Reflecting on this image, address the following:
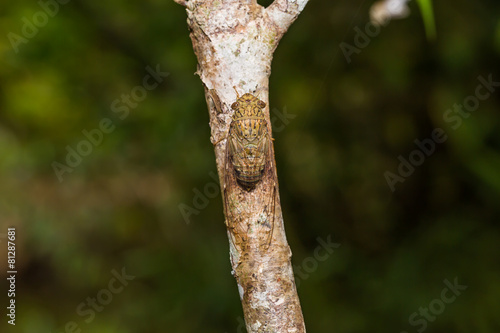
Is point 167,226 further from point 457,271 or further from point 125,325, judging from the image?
point 457,271

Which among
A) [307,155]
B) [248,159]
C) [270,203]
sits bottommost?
[270,203]

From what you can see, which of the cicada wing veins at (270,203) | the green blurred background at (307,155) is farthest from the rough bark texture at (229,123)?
the green blurred background at (307,155)

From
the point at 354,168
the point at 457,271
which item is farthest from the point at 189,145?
the point at 457,271

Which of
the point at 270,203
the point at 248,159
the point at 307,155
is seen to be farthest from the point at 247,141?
the point at 307,155

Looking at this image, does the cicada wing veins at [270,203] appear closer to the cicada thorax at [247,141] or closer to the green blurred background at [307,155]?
the cicada thorax at [247,141]

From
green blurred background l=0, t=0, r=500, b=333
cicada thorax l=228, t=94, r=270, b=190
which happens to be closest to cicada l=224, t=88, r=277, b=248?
cicada thorax l=228, t=94, r=270, b=190

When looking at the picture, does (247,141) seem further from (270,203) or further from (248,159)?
(270,203)
